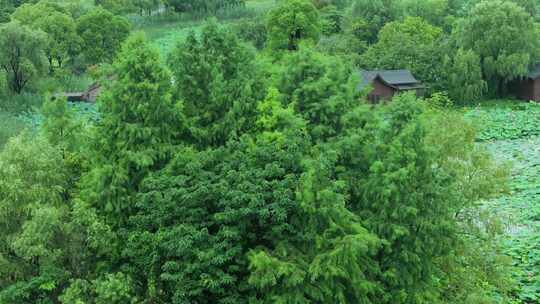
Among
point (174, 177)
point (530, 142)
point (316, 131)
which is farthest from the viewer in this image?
point (530, 142)

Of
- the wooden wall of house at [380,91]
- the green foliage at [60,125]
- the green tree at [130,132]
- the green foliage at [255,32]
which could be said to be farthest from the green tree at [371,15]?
the green tree at [130,132]

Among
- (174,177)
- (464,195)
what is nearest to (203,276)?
(174,177)

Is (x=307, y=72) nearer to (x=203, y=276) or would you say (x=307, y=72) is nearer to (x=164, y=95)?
(x=164, y=95)

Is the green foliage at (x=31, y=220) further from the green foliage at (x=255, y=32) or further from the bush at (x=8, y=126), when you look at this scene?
the green foliage at (x=255, y=32)

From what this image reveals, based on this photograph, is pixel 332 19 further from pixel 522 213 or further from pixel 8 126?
pixel 522 213

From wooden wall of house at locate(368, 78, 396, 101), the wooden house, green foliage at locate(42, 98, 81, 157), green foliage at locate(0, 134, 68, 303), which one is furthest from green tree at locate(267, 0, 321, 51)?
green foliage at locate(0, 134, 68, 303)

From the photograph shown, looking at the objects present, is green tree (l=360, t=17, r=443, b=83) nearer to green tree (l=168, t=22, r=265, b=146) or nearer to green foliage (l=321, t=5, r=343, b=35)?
green foliage (l=321, t=5, r=343, b=35)
